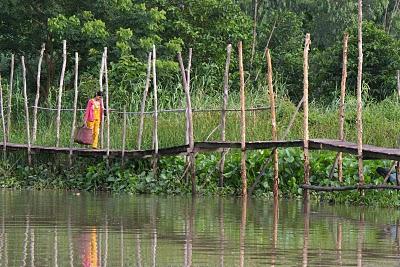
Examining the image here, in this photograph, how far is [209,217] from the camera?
12328mm

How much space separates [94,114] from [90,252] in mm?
9442

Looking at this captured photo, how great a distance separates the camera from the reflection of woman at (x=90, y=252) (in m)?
7.91

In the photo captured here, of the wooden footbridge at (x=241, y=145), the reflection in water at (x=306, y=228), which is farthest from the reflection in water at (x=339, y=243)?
the wooden footbridge at (x=241, y=145)

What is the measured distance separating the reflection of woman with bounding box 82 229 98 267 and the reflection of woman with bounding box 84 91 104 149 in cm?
783

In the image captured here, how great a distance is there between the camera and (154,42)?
2242 cm

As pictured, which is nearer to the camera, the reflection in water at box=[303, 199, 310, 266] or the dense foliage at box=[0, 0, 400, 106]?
the reflection in water at box=[303, 199, 310, 266]

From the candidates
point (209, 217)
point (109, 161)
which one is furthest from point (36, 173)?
point (209, 217)

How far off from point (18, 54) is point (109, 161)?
736 centimetres

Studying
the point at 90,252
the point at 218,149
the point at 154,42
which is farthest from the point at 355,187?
the point at 154,42

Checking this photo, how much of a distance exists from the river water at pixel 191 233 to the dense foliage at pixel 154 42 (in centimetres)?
700

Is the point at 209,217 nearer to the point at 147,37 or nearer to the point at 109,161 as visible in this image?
the point at 109,161

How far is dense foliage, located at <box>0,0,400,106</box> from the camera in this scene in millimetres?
21719

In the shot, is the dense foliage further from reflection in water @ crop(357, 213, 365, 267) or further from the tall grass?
reflection in water @ crop(357, 213, 365, 267)

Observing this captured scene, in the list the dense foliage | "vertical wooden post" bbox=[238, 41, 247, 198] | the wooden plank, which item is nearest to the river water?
the wooden plank
